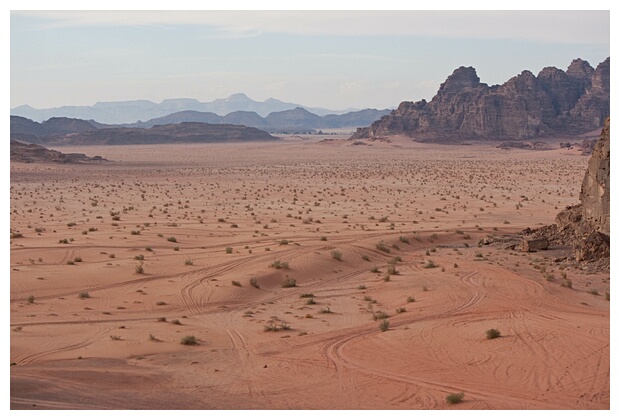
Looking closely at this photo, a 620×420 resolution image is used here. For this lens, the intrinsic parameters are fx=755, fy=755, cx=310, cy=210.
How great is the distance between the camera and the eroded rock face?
2075 cm

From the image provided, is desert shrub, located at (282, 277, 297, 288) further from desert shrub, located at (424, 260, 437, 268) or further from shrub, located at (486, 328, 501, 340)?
shrub, located at (486, 328, 501, 340)

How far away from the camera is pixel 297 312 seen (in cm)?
1712

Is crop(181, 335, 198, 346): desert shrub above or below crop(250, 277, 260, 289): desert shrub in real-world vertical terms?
below

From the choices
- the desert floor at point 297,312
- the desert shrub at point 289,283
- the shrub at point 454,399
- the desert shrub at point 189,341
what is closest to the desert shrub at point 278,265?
the desert floor at point 297,312

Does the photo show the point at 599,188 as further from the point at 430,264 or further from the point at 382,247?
the point at 382,247

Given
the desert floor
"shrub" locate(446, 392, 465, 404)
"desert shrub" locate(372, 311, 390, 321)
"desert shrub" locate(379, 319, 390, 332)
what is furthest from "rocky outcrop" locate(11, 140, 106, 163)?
"shrub" locate(446, 392, 465, 404)

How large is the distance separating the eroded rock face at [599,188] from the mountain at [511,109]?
335ft

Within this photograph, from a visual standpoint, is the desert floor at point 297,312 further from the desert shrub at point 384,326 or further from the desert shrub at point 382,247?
the desert shrub at point 382,247

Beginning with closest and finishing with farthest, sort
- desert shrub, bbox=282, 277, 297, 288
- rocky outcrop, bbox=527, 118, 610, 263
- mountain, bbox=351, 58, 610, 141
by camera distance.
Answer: desert shrub, bbox=282, 277, 297, 288 < rocky outcrop, bbox=527, 118, 610, 263 < mountain, bbox=351, 58, 610, 141

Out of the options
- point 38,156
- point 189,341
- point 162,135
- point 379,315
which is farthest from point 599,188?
point 162,135

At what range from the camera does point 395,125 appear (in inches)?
5271

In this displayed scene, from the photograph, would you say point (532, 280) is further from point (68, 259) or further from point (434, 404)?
point (68, 259)

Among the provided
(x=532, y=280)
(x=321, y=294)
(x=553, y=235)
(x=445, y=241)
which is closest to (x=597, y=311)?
(x=532, y=280)

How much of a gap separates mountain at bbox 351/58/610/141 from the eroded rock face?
102 meters
